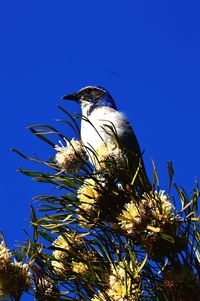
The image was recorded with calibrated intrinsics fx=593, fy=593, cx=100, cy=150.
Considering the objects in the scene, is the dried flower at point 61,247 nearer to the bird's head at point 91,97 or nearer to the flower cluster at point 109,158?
the flower cluster at point 109,158

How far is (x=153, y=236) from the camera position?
1.90 metres

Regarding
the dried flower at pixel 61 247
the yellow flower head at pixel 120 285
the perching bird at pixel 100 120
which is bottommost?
the yellow flower head at pixel 120 285

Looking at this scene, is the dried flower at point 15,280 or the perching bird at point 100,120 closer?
the dried flower at point 15,280

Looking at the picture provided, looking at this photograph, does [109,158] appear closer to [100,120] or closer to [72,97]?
[100,120]

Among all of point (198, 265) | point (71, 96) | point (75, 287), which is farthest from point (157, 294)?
point (71, 96)

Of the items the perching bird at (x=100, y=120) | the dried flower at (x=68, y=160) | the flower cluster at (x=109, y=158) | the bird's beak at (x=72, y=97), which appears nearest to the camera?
the flower cluster at (x=109, y=158)

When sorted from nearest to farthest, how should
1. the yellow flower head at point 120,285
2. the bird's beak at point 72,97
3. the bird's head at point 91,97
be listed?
1. the yellow flower head at point 120,285
2. the bird's head at point 91,97
3. the bird's beak at point 72,97

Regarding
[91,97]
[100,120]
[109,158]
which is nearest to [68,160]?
[109,158]

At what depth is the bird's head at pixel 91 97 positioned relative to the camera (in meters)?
5.24

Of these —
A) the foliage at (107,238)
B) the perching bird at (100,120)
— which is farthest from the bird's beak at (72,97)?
the foliage at (107,238)

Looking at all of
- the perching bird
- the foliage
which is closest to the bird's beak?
the perching bird

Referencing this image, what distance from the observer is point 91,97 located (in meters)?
5.36

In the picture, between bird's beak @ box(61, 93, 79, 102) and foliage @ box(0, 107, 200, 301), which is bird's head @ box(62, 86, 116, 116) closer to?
bird's beak @ box(61, 93, 79, 102)

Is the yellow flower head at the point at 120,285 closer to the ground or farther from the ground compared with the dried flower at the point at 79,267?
closer to the ground
